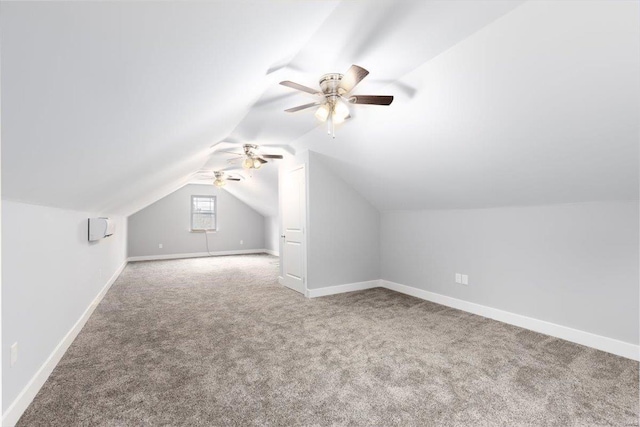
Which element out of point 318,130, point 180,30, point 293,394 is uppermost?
point 318,130

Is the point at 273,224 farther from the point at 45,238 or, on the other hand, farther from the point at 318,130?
the point at 45,238

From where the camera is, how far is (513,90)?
A: 7.13 feet

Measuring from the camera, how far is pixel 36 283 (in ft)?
6.73

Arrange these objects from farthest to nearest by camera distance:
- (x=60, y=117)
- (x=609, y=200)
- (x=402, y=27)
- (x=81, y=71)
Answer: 1. (x=609, y=200)
2. (x=402, y=27)
3. (x=60, y=117)
4. (x=81, y=71)

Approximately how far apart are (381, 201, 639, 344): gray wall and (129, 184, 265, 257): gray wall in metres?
7.07

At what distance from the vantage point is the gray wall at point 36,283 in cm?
168

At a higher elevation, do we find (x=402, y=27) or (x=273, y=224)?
(x=402, y=27)

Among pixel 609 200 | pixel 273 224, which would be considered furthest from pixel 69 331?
pixel 273 224

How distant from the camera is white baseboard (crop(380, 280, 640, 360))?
2.57 m

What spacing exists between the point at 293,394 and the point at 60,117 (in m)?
1.92

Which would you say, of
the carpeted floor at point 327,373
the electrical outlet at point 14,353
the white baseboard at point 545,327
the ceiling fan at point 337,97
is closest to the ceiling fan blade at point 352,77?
the ceiling fan at point 337,97

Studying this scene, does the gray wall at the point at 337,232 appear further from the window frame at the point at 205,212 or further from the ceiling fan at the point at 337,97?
the window frame at the point at 205,212

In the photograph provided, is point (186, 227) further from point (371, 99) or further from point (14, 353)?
point (371, 99)

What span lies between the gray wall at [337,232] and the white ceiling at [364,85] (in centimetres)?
→ 119
